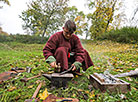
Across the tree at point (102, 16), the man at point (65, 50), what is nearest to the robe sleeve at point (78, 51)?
the man at point (65, 50)

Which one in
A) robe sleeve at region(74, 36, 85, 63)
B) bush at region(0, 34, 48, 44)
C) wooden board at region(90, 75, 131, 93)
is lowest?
wooden board at region(90, 75, 131, 93)

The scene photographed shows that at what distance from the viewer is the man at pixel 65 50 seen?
1.87 m

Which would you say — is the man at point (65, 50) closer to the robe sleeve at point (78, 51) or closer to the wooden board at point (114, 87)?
the robe sleeve at point (78, 51)

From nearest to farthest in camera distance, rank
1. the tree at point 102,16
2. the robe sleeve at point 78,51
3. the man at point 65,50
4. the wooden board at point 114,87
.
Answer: the wooden board at point 114,87
the man at point 65,50
the robe sleeve at point 78,51
the tree at point 102,16

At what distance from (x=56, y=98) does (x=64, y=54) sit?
0.78 meters

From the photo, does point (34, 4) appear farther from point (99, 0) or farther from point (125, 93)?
point (125, 93)

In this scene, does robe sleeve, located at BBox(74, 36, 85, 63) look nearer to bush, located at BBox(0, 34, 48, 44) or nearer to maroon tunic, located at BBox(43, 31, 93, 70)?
maroon tunic, located at BBox(43, 31, 93, 70)

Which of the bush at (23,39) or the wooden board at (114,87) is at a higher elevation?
the bush at (23,39)

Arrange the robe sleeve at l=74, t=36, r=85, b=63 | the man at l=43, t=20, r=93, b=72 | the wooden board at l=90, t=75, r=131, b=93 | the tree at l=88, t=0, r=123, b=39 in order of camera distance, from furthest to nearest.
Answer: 1. the tree at l=88, t=0, r=123, b=39
2. the robe sleeve at l=74, t=36, r=85, b=63
3. the man at l=43, t=20, r=93, b=72
4. the wooden board at l=90, t=75, r=131, b=93

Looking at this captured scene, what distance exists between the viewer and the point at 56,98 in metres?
1.54

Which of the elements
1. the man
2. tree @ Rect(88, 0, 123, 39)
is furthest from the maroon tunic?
tree @ Rect(88, 0, 123, 39)

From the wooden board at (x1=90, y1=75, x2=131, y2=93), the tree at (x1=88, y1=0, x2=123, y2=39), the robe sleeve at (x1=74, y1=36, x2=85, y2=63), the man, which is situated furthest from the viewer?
the tree at (x1=88, y1=0, x2=123, y2=39)

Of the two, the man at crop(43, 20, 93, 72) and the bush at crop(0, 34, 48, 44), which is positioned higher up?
the bush at crop(0, 34, 48, 44)

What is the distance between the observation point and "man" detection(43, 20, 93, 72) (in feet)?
6.12
